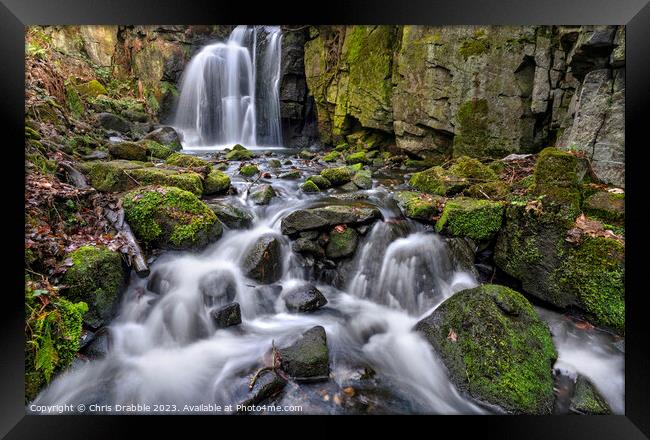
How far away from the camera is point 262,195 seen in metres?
6.06

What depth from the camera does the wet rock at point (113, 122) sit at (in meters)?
9.45

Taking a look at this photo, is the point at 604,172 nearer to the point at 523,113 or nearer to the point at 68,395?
the point at 523,113

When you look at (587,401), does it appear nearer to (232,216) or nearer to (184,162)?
(232,216)

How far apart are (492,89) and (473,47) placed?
114 cm

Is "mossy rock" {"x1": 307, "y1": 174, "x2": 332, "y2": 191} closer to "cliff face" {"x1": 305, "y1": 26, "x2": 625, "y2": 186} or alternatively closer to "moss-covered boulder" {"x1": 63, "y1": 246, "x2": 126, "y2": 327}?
"cliff face" {"x1": 305, "y1": 26, "x2": 625, "y2": 186}

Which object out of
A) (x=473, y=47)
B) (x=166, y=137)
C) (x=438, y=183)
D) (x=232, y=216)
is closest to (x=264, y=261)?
(x=232, y=216)

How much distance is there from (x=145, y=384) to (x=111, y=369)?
0.39 m

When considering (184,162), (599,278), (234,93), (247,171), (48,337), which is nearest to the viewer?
(48,337)

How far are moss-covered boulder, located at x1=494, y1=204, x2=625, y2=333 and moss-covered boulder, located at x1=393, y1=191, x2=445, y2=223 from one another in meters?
1.06

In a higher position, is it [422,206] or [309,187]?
[309,187]

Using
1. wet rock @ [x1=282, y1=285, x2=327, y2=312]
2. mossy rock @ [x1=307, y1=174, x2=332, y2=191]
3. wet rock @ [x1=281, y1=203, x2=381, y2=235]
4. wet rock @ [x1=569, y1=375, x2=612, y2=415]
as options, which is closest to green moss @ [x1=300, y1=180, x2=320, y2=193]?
mossy rock @ [x1=307, y1=174, x2=332, y2=191]

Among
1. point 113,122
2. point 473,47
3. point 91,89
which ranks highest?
point 473,47
